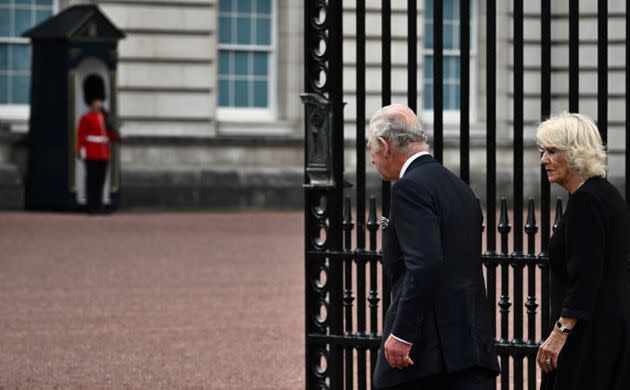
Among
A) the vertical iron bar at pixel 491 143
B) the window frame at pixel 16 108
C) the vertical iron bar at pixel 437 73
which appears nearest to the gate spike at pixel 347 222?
the vertical iron bar at pixel 437 73

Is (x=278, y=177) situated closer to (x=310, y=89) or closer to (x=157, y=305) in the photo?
(x=157, y=305)

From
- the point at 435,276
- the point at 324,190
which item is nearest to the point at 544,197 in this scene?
the point at 324,190

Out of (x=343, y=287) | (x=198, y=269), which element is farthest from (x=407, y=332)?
(x=198, y=269)

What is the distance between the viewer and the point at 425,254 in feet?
15.3

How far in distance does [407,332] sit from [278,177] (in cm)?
1674

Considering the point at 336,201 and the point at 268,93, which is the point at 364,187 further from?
the point at 268,93

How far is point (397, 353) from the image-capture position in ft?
15.5

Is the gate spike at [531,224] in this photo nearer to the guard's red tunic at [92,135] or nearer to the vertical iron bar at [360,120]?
the vertical iron bar at [360,120]

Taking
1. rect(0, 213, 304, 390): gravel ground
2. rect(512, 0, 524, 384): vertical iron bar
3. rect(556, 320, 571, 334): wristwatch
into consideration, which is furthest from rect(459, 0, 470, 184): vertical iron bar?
rect(0, 213, 304, 390): gravel ground

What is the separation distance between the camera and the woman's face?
4934 mm

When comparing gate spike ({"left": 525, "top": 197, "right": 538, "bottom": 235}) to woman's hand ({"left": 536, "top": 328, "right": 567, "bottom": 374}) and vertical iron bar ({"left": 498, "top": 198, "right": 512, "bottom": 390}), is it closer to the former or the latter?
vertical iron bar ({"left": 498, "top": 198, "right": 512, "bottom": 390})

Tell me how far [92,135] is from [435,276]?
15099 mm

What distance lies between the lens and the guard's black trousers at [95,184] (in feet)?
63.8

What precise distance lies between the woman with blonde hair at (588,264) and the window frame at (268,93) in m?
17.2
